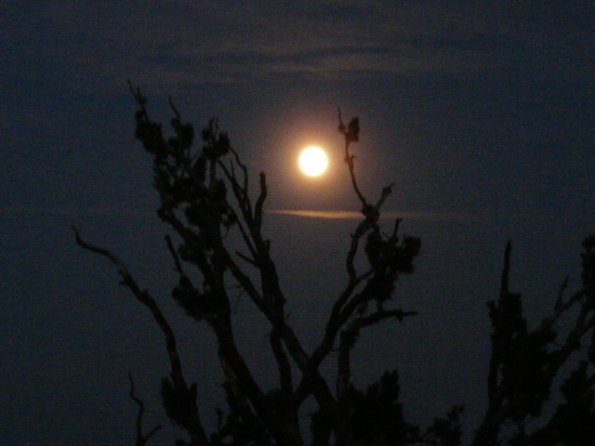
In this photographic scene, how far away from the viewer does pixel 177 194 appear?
13.2m

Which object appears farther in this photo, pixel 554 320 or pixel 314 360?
pixel 314 360

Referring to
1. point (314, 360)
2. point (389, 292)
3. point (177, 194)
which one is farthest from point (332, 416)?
point (177, 194)

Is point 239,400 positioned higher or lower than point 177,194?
lower

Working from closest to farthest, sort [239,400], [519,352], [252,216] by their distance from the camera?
1. [519,352]
2. [239,400]
3. [252,216]

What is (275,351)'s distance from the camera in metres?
12.5

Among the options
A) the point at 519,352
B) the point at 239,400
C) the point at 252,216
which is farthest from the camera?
the point at 252,216

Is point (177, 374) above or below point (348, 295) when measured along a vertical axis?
below

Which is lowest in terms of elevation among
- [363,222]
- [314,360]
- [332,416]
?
[332,416]

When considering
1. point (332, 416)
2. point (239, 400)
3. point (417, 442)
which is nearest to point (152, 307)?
point (239, 400)

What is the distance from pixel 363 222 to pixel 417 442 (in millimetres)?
2734

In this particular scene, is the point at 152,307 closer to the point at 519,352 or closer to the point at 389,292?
the point at 389,292

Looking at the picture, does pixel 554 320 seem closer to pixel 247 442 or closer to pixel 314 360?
pixel 314 360

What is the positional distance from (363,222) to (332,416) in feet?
7.81

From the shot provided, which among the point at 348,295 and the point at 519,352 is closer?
the point at 519,352
